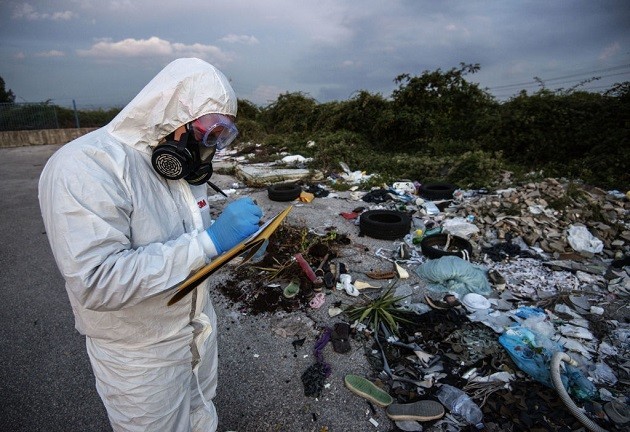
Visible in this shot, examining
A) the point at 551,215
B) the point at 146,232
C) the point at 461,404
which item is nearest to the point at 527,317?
the point at 461,404

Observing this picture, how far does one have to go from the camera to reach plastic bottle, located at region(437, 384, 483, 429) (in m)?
2.49

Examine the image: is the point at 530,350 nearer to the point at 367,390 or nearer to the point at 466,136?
the point at 367,390

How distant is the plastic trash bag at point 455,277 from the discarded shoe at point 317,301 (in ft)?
4.82

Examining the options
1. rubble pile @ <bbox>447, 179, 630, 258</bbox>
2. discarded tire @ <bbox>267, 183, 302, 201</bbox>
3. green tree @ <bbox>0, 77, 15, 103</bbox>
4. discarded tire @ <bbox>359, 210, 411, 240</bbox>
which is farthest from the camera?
green tree @ <bbox>0, 77, 15, 103</bbox>

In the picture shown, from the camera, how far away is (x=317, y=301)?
12.8 ft

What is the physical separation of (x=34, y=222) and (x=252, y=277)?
5.24 m

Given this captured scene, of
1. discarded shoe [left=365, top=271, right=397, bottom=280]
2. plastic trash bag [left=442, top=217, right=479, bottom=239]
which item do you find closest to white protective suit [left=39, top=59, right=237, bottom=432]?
discarded shoe [left=365, top=271, right=397, bottom=280]

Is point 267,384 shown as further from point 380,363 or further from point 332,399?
point 380,363

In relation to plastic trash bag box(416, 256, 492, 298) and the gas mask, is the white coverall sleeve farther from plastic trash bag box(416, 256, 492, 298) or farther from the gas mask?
plastic trash bag box(416, 256, 492, 298)

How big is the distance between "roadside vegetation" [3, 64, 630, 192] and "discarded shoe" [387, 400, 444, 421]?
6.59 meters

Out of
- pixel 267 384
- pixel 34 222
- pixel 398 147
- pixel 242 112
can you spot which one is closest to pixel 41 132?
pixel 242 112

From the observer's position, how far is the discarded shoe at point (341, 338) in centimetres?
318

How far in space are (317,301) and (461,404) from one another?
1.80m

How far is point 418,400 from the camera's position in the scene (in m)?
2.68
